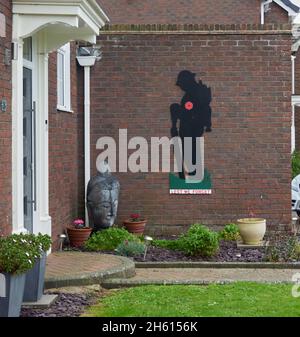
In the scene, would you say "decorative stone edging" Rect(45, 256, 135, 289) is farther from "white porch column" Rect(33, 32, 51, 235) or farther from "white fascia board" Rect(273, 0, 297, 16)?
"white fascia board" Rect(273, 0, 297, 16)

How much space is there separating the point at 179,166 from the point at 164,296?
20.2ft

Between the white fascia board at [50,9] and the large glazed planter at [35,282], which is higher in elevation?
the white fascia board at [50,9]

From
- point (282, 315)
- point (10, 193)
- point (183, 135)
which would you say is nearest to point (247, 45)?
point (183, 135)

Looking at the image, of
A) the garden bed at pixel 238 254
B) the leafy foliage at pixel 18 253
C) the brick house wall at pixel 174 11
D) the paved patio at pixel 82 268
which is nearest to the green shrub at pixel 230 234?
the garden bed at pixel 238 254

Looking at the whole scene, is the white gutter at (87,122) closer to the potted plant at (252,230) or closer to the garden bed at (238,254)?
the garden bed at (238,254)

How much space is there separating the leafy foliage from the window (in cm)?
534

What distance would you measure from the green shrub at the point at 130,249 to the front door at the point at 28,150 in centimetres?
160

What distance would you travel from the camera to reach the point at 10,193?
31.0ft

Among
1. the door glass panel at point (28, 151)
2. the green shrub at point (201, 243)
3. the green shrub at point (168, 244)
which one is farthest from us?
the green shrub at point (168, 244)

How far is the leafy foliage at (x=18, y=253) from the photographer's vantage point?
7.18m

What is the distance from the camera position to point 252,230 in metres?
13.1

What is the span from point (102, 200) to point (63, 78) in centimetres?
225

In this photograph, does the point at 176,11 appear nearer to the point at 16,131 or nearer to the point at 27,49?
the point at 27,49

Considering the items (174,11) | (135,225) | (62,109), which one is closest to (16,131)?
(62,109)
